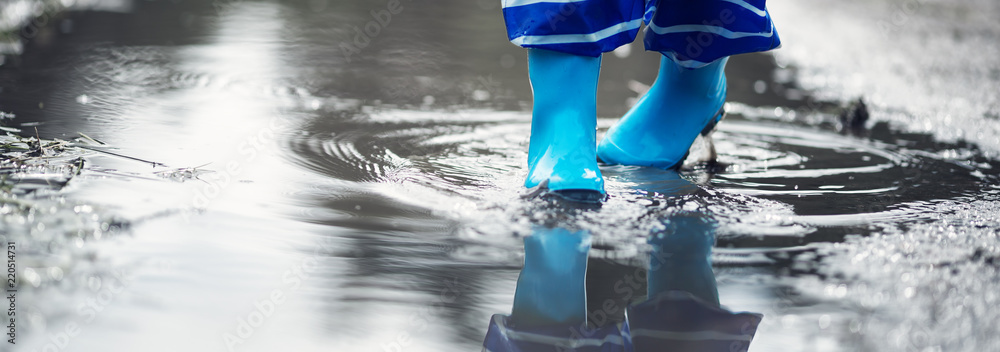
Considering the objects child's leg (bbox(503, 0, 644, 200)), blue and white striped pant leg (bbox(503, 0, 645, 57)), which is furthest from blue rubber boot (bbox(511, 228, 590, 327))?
blue and white striped pant leg (bbox(503, 0, 645, 57))

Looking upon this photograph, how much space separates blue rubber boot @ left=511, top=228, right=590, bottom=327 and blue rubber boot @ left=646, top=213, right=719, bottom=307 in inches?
3.8

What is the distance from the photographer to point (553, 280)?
1.17 meters

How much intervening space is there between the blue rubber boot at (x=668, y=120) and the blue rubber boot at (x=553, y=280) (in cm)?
61

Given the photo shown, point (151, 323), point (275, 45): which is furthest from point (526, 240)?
point (275, 45)

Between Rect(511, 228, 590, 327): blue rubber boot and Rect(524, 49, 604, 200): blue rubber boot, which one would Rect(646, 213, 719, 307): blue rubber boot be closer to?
Rect(511, 228, 590, 327): blue rubber boot

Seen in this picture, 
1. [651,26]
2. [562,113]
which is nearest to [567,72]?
[562,113]

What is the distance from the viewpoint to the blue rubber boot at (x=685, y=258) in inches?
45.6

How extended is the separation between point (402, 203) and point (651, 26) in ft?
2.30

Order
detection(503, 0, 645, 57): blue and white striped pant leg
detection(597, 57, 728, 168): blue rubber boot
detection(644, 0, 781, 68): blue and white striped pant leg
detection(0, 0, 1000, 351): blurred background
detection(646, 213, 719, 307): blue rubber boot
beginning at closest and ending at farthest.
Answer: detection(0, 0, 1000, 351): blurred background
detection(646, 213, 719, 307): blue rubber boot
detection(503, 0, 645, 57): blue and white striped pant leg
detection(644, 0, 781, 68): blue and white striped pant leg
detection(597, 57, 728, 168): blue rubber boot

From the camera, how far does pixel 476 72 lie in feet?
10.3

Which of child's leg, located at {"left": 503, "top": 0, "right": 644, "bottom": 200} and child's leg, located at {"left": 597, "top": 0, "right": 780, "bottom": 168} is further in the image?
child's leg, located at {"left": 597, "top": 0, "right": 780, "bottom": 168}

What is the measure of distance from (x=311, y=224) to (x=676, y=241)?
54 cm

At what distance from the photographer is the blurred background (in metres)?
1.01

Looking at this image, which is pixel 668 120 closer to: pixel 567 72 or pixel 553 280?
pixel 567 72
